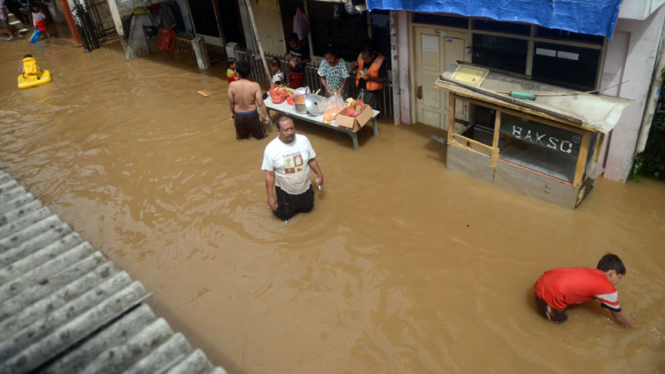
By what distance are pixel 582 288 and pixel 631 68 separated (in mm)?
3215

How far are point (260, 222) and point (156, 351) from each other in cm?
471

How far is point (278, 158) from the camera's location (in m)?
6.37

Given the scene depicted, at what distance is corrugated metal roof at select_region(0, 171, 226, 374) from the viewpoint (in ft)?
8.27

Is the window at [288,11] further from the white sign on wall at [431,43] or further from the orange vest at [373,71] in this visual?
the white sign on wall at [431,43]

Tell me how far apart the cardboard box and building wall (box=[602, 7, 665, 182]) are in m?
3.82

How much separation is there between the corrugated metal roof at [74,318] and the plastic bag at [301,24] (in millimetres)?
8499

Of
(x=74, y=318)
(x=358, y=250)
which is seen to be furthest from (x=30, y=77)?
(x=74, y=318)

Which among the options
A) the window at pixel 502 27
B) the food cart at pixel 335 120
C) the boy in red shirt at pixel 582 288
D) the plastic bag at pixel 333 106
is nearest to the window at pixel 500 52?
the window at pixel 502 27

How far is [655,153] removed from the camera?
264 inches

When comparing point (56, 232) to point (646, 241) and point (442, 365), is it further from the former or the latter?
point (646, 241)

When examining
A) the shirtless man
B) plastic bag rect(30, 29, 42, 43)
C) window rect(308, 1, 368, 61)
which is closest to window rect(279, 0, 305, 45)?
window rect(308, 1, 368, 61)

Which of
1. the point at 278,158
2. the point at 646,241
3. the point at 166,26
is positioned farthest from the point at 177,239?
the point at 166,26

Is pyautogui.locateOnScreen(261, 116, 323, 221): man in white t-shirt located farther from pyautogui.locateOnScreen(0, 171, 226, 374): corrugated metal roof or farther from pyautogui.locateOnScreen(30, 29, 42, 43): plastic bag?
pyautogui.locateOnScreen(30, 29, 42, 43): plastic bag

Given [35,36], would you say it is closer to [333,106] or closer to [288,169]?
[333,106]
